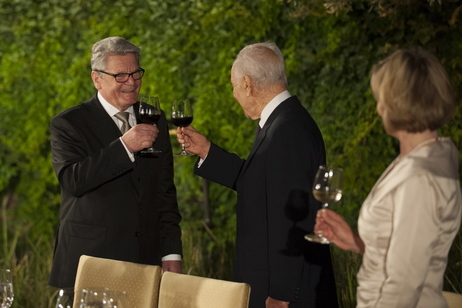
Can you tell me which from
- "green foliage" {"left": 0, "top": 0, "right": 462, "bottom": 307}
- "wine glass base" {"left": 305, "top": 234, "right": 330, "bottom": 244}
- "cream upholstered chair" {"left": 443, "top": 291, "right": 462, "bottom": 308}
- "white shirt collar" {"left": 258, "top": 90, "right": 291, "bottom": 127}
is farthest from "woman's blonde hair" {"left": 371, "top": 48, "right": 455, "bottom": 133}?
"green foliage" {"left": 0, "top": 0, "right": 462, "bottom": 307}

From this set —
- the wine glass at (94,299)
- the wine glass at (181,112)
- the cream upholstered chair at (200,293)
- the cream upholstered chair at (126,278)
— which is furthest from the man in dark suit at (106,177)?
the wine glass at (94,299)

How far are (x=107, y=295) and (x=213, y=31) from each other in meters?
4.37

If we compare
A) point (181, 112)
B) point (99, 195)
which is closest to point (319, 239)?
point (181, 112)

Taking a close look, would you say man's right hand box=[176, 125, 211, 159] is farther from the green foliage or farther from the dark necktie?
the green foliage

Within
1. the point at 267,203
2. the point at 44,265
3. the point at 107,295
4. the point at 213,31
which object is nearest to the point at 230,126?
the point at 213,31

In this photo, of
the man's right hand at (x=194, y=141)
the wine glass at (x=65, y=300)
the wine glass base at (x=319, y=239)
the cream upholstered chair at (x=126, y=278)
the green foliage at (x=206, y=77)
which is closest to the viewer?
the wine glass at (x=65, y=300)

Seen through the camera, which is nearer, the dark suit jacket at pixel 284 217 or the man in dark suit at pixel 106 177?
the dark suit jacket at pixel 284 217

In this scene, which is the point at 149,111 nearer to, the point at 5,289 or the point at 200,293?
the point at 200,293

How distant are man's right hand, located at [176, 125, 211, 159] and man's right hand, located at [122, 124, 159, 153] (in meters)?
0.24

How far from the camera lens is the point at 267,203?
10.4 feet

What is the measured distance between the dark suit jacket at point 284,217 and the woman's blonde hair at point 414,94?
946mm

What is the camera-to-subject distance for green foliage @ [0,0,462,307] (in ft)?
18.2

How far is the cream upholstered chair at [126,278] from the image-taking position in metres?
3.27

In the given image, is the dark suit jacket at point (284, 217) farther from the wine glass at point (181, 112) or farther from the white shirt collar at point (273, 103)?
the wine glass at point (181, 112)
